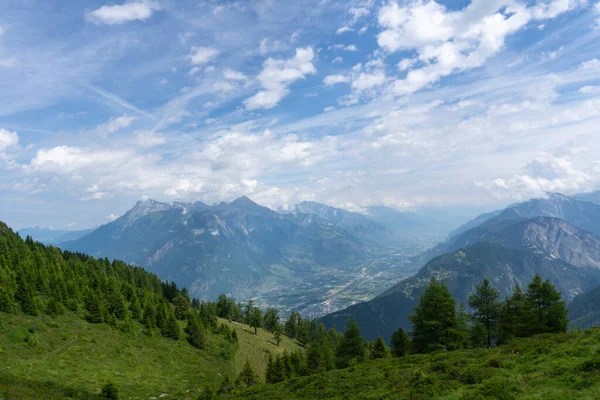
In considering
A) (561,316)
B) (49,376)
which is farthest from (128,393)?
(561,316)

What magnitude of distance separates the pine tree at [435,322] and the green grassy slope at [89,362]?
38.3m

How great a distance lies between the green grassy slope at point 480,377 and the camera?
69.5ft

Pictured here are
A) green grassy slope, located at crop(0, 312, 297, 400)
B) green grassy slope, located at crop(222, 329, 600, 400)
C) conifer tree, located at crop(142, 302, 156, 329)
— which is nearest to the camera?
green grassy slope, located at crop(222, 329, 600, 400)

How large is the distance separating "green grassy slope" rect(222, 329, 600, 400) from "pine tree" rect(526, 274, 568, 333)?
522 inches

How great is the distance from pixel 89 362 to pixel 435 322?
5751cm

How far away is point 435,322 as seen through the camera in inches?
2010

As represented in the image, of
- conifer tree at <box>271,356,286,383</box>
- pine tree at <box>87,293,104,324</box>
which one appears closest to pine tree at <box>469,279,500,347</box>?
conifer tree at <box>271,356,286,383</box>

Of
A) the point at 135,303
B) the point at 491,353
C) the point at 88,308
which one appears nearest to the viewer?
the point at 491,353

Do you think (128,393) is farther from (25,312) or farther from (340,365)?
(340,365)

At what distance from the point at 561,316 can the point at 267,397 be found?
48191 mm

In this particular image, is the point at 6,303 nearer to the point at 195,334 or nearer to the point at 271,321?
the point at 195,334

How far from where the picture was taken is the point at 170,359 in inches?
2623

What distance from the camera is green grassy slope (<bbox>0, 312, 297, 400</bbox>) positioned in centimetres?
3803

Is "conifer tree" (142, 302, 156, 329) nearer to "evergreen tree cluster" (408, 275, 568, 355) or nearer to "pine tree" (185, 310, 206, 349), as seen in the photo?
"pine tree" (185, 310, 206, 349)
